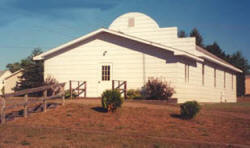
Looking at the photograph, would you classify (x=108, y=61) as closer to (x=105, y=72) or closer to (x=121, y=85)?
(x=105, y=72)

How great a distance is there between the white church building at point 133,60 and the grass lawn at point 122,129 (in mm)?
5944

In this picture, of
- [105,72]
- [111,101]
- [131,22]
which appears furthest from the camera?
[131,22]

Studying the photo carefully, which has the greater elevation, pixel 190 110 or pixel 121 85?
pixel 121 85

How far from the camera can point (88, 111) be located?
613 inches

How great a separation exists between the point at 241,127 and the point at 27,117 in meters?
9.08

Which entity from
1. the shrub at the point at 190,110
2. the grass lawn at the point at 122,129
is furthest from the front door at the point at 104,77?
the shrub at the point at 190,110

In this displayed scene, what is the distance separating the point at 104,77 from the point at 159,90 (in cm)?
446

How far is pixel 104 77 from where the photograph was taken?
23547mm

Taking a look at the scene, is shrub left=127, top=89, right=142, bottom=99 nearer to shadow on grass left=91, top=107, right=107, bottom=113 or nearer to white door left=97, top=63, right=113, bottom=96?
white door left=97, top=63, right=113, bottom=96

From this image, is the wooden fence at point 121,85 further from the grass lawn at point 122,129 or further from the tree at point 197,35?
the tree at point 197,35

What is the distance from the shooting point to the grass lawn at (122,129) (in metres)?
10.1

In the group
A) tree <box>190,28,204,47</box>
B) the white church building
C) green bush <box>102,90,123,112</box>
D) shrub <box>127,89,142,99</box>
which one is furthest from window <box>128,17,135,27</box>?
tree <box>190,28,204,47</box>

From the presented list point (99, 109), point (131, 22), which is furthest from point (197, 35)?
point (99, 109)

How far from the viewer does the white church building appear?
872 inches
